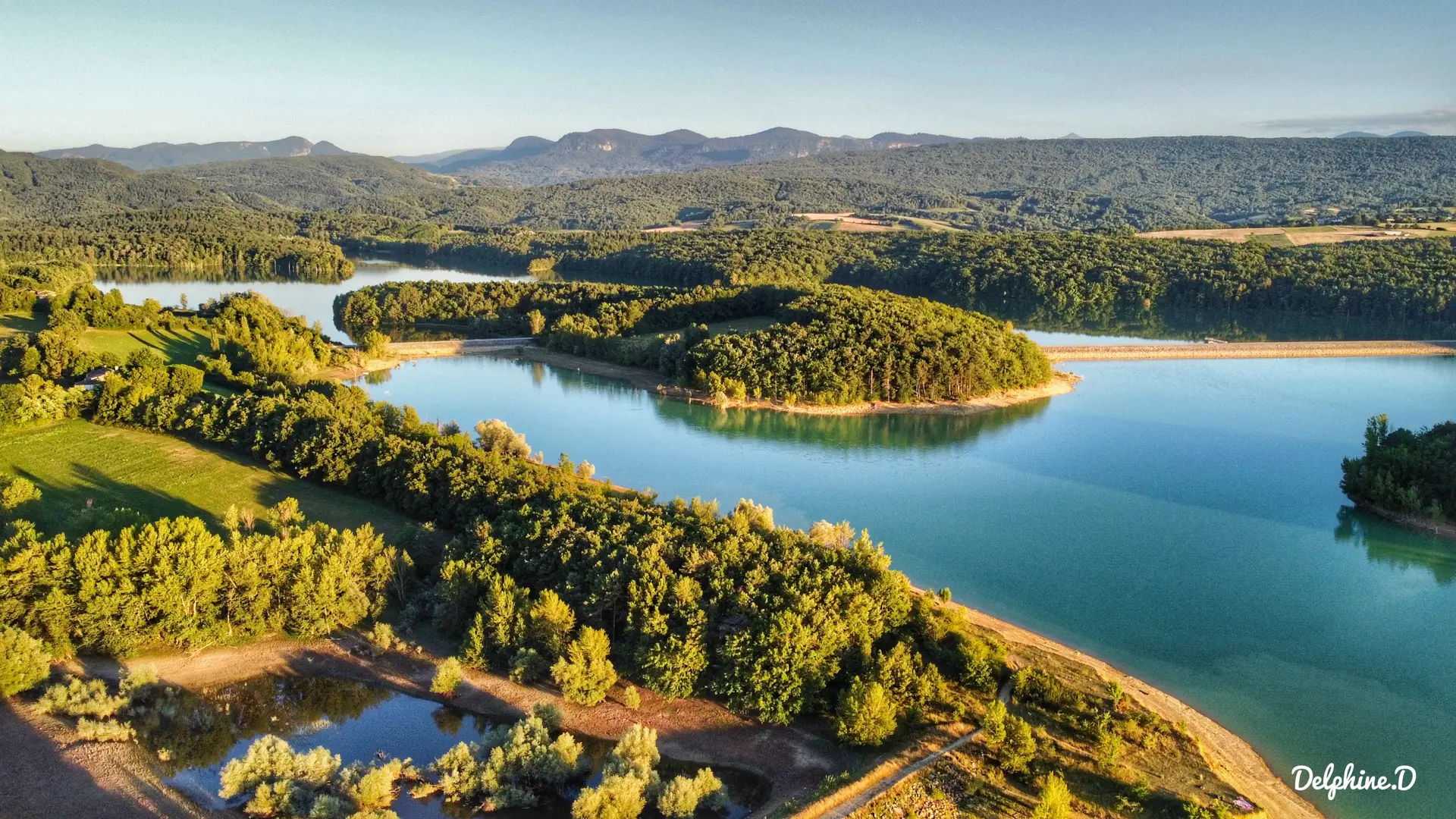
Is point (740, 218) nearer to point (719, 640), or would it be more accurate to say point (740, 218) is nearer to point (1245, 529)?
point (1245, 529)

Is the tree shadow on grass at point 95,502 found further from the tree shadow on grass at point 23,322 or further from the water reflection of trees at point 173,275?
the water reflection of trees at point 173,275

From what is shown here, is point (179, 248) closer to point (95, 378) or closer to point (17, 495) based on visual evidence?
point (95, 378)

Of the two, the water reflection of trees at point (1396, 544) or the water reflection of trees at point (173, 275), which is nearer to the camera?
the water reflection of trees at point (1396, 544)

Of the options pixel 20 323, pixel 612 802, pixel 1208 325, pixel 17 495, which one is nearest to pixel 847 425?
pixel 612 802

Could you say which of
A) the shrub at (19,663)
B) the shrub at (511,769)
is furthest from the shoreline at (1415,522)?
the shrub at (19,663)

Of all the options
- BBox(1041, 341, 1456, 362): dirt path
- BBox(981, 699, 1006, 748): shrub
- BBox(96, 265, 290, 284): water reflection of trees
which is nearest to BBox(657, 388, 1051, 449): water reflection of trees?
BBox(1041, 341, 1456, 362): dirt path

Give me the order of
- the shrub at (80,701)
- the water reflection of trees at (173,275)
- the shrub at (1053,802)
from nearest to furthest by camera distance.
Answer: the shrub at (1053,802) < the shrub at (80,701) < the water reflection of trees at (173,275)

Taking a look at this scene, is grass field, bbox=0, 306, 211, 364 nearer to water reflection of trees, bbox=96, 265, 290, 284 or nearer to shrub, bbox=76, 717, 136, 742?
shrub, bbox=76, 717, 136, 742
